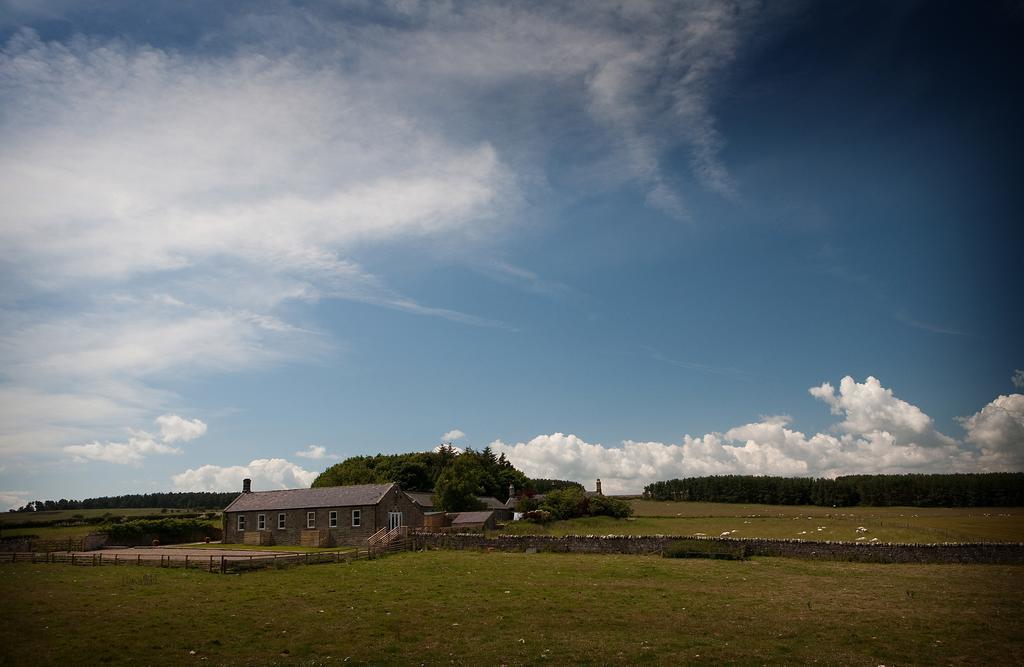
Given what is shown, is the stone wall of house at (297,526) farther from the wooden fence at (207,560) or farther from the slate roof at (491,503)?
the slate roof at (491,503)

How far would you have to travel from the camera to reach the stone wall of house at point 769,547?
3676cm

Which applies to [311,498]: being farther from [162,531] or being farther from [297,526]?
[162,531]

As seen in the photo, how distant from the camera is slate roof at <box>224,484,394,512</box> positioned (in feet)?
201

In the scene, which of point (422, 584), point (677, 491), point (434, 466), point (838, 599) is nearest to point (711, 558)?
point (838, 599)

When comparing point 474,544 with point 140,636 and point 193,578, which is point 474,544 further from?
point 140,636

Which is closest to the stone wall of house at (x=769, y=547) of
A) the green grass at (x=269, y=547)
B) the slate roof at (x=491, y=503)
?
the green grass at (x=269, y=547)

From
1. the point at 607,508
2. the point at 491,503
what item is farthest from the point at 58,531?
the point at 607,508

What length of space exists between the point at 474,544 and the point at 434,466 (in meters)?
61.6

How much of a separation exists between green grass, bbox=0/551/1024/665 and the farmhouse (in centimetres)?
2324

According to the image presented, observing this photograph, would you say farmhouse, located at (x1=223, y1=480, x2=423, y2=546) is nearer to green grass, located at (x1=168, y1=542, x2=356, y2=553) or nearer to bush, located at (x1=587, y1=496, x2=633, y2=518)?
green grass, located at (x1=168, y1=542, x2=356, y2=553)

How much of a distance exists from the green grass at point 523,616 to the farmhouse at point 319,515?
915 inches

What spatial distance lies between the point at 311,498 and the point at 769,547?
42908 mm

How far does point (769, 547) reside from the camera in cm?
4231

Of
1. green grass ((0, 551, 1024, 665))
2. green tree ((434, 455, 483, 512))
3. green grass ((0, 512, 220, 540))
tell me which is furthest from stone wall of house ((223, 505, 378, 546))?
green grass ((0, 551, 1024, 665))
